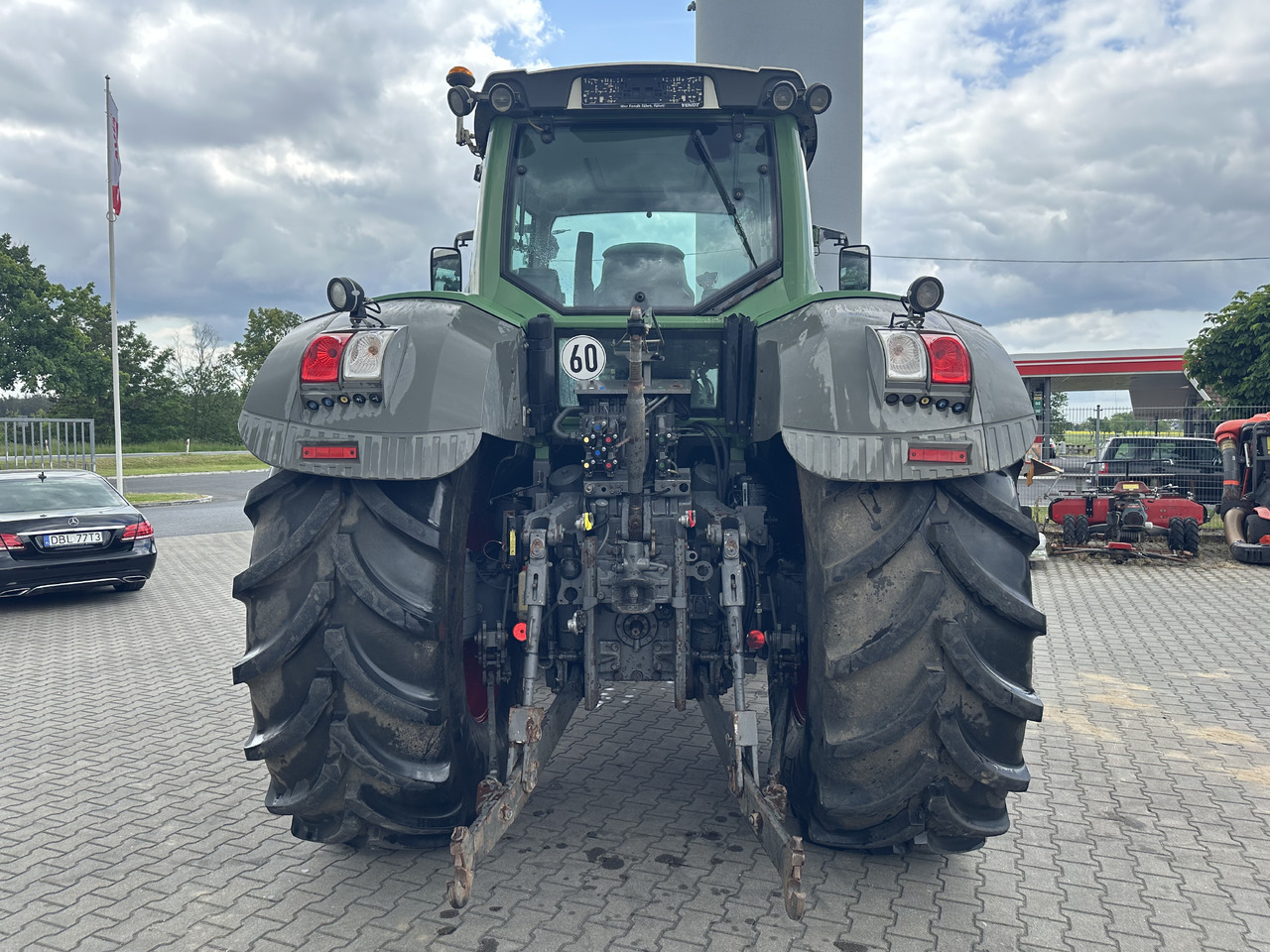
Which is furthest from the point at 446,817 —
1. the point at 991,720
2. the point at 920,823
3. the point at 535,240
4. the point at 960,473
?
the point at 535,240

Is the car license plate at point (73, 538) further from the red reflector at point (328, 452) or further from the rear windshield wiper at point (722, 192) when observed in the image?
the rear windshield wiper at point (722, 192)

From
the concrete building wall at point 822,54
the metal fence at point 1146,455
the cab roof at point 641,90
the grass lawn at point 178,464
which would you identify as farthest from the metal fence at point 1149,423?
the grass lawn at point 178,464

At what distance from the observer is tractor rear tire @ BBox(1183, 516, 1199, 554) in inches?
500

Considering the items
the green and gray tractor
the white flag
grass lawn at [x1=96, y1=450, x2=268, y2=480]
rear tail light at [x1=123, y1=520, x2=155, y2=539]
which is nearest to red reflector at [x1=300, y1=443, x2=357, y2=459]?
the green and gray tractor

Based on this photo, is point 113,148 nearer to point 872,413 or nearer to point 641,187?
point 641,187

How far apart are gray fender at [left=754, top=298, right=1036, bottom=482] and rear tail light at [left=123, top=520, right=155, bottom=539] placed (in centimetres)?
917

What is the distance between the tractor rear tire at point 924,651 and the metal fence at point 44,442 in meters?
19.7

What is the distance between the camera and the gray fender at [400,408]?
280 centimetres

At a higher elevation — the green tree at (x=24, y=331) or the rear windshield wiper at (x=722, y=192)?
the green tree at (x=24, y=331)

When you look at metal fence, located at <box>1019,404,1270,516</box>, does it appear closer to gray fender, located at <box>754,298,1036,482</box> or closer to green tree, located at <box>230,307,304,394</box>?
gray fender, located at <box>754,298,1036,482</box>

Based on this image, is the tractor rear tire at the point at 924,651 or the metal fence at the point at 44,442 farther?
the metal fence at the point at 44,442

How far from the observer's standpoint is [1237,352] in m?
20.7

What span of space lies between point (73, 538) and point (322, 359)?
8218mm

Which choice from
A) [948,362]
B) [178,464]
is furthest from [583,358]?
[178,464]
